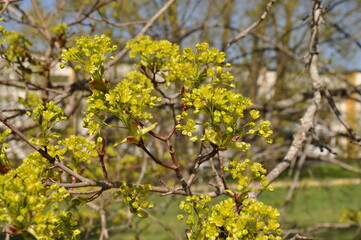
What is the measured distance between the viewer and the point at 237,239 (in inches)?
48.9

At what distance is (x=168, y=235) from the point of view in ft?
25.4

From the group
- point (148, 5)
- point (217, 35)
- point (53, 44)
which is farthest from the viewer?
point (217, 35)

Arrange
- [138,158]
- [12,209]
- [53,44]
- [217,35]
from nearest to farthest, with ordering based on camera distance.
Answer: [12,209], [53,44], [138,158], [217,35]

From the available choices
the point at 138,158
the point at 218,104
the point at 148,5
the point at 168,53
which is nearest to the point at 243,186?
the point at 218,104

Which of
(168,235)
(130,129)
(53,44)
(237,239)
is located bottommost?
(168,235)

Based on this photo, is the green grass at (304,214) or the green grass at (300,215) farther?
the green grass at (304,214)

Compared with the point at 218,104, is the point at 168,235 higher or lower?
lower

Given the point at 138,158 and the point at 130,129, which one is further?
the point at 138,158

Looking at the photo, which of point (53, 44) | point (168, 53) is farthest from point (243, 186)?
point (53, 44)

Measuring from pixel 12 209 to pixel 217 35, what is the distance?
7.73m

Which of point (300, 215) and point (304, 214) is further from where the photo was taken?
point (304, 214)

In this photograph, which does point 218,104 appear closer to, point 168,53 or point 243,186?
point 243,186

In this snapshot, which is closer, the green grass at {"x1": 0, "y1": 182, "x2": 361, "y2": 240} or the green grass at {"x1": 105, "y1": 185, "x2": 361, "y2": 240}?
the green grass at {"x1": 0, "y1": 182, "x2": 361, "y2": 240}

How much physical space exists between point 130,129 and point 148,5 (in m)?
6.42
